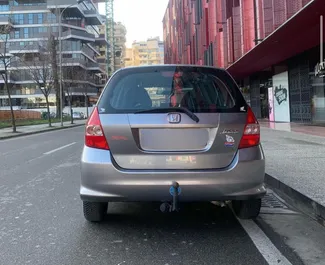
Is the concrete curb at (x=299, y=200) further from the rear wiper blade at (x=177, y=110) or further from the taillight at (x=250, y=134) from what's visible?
the rear wiper blade at (x=177, y=110)

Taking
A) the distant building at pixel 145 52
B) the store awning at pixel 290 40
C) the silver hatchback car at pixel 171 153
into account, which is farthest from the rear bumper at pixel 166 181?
the distant building at pixel 145 52

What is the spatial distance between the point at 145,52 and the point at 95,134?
581ft

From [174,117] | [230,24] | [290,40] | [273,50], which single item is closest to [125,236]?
[174,117]

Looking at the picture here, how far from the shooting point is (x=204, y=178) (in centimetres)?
380

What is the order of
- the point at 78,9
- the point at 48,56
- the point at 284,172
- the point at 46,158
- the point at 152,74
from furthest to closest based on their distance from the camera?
the point at 78,9 < the point at 48,56 < the point at 46,158 < the point at 284,172 < the point at 152,74

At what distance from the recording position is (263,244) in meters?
3.87

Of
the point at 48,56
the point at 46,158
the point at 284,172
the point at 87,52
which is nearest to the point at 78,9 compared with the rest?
the point at 87,52

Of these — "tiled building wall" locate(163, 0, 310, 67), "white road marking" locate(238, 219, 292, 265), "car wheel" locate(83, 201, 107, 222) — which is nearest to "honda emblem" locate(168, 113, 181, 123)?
"car wheel" locate(83, 201, 107, 222)

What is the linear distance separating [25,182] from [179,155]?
4492 mm

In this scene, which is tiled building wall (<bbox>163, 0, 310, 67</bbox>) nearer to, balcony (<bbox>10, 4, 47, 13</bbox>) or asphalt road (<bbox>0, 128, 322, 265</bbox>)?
asphalt road (<bbox>0, 128, 322, 265</bbox>)

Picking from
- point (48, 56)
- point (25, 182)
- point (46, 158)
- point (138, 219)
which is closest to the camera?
point (138, 219)

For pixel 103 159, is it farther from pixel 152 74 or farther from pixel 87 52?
pixel 87 52

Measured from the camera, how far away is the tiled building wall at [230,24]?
16656 millimetres

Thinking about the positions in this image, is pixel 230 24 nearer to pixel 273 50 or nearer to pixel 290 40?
pixel 273 50
